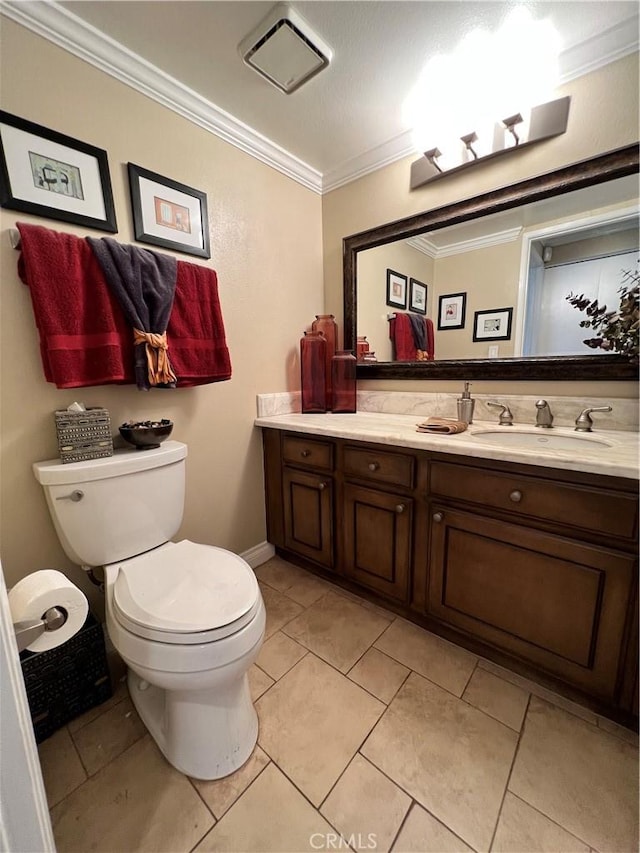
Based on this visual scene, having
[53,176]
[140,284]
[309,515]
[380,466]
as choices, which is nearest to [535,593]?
[380,466]

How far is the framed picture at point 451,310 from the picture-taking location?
1.55 meters

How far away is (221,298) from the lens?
1559 millimetres

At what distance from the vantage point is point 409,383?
1.75 metres

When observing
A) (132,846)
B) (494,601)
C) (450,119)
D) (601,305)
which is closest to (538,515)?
(494,601)

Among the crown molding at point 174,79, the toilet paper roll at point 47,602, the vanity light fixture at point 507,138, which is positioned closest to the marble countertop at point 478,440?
the toilet paper roll at point 47,602

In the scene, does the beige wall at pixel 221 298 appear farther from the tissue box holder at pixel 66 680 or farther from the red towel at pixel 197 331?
the tissue box holder at pixel 66 680

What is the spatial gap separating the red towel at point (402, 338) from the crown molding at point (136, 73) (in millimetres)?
960

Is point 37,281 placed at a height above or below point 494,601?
above

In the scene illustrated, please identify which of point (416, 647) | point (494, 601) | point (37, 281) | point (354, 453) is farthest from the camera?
point (354, 453)

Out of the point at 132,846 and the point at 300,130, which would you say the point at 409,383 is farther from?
the point at 132,846

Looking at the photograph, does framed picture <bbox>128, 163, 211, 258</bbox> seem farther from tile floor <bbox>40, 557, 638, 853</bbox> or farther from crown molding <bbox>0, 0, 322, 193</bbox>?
tile floor <bbox>40, 557, 638, 853</bbox>

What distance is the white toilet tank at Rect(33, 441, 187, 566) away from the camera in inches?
41.1

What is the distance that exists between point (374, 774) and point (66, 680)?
93 cm

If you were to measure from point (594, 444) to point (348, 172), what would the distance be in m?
1.73
